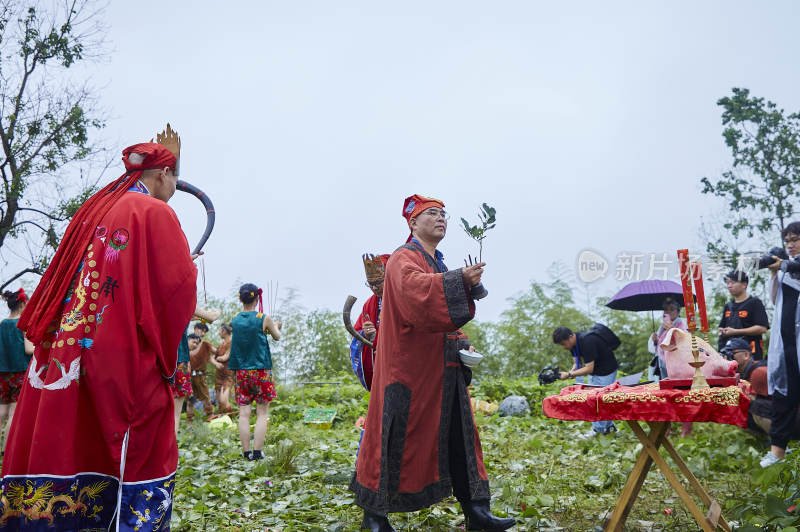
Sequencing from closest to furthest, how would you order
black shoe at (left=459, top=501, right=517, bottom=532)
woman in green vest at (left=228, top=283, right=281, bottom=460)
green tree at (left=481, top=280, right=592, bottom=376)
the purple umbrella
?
black shoe at (left=459, top=501, right=517, bottom=532), woman in green vest at (left=228, top=283, right=281, bottom=460), the purple umbrella, green tree at (left=481, top=280, right=592, bottom=376)

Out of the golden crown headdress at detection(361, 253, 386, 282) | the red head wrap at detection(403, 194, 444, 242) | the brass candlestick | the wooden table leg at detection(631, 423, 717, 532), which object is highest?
the red head wrap at detection(403, 194, 444, 242)

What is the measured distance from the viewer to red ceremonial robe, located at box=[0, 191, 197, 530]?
2.24 metres

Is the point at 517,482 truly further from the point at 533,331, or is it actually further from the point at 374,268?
the point at 533,331

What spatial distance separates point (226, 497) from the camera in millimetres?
4527

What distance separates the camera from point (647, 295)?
8156 millimetres

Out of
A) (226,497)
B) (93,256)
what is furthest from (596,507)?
(93,256)

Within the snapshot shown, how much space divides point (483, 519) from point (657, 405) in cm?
114

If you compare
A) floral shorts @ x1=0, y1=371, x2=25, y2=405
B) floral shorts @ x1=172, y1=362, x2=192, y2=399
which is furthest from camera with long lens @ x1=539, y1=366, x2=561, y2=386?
floral shorts @ x1=0, y1=371, x2=25, y2=405

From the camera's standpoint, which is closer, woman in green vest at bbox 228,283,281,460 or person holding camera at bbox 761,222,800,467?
person holding camera at bbox 761,222,800,467

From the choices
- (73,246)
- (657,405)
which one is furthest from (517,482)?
(73,246)

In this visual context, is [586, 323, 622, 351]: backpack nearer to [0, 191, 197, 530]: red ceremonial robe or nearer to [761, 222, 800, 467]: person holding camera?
[761, 222, 800, 467]: person holding camera

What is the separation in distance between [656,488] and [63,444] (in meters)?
4.34

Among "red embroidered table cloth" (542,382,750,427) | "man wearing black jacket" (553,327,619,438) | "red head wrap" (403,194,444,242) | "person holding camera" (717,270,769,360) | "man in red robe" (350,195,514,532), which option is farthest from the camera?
"man wearing black jacket" (553,327,619,438)

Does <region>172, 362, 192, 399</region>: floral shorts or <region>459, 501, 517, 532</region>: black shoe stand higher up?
<region>172, 362, 192, 399</region>: floral shorts
